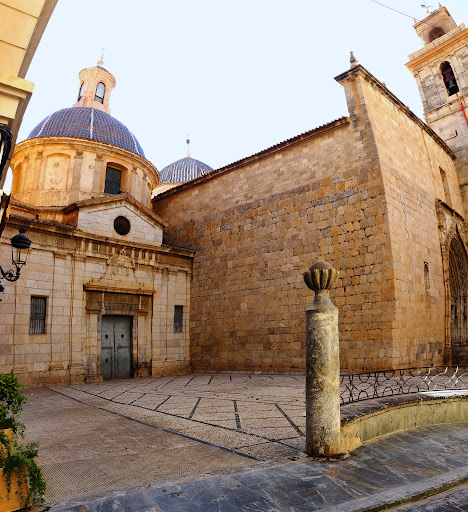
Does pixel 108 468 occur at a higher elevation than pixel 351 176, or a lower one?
lower

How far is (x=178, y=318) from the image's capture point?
14.9m

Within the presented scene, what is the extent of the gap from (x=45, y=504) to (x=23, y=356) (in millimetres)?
9106

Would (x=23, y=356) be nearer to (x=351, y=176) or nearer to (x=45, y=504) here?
(x=45, y=504)

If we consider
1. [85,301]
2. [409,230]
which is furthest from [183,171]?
[409,230]

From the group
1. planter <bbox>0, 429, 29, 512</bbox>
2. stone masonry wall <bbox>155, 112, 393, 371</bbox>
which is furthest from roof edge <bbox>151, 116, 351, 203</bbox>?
planter <bbox>0, 429, 29, 512</bbox>

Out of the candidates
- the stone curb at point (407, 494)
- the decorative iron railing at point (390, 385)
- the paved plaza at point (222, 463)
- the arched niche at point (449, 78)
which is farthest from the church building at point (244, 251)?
the stone curb at point (407, 494)

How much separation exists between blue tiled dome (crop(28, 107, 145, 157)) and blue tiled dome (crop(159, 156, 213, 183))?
8.10 meters

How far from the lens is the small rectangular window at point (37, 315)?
10.8 metres

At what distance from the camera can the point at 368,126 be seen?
1138cm

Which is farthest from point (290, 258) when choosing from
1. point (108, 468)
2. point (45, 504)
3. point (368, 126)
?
point (45, 504)

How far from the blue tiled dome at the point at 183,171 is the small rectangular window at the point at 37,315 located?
16.7m

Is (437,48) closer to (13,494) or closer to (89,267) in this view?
(89,267)

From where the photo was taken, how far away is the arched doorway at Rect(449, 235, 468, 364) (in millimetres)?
13938

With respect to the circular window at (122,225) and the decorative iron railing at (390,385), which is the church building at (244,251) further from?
the decorative iron railing at (390,385)
